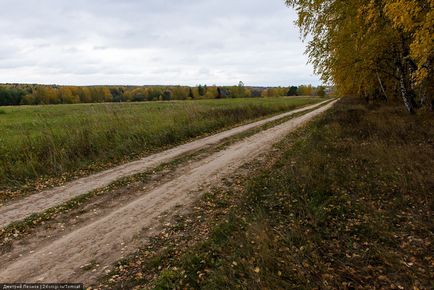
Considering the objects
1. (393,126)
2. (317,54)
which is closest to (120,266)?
(393,126)

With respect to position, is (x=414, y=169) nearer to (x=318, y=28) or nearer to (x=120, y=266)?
(x=120, y=266)

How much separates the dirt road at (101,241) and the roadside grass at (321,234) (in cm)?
71

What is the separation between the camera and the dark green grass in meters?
4.85

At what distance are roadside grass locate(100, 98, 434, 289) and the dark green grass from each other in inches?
0.7

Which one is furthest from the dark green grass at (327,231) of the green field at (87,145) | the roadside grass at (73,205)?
the green field at (87,145)

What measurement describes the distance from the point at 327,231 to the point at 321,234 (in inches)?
5.9

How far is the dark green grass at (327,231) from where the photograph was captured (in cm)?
485

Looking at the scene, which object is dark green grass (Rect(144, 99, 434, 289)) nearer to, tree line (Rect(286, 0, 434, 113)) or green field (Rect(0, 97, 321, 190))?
tree line (Rect(286, 0, 434, 113))

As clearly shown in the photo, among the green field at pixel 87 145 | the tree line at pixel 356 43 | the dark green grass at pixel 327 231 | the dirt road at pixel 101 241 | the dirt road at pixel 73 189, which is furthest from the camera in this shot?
the tree line at pixel 356 43

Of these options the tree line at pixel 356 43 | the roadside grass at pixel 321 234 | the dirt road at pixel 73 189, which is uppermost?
the tree line at pixel 356 43

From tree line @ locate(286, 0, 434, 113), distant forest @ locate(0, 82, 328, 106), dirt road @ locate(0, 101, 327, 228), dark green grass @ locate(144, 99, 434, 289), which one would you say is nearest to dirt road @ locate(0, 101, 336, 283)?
dark green grass @ locate(144, 99, 434, 289)

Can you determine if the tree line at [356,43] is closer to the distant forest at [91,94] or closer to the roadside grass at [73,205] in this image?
the roadside grass at [73,205]

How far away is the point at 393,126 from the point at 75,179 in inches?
552

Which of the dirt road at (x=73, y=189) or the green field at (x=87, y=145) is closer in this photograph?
the dirt road at (x=73, y=189)
